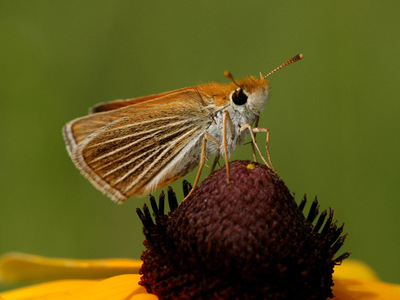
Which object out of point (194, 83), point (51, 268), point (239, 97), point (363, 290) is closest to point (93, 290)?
point (51, 268)

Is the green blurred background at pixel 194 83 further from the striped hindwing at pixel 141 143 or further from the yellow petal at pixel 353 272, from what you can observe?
the striped hindwing at pixel 141 143

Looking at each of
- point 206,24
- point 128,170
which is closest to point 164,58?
point 206,24

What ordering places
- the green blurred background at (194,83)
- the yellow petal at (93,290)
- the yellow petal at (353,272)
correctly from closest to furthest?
the yellow petal at (93,290) < the yellow petal at (353,272) < the green blurred background at (194,83)

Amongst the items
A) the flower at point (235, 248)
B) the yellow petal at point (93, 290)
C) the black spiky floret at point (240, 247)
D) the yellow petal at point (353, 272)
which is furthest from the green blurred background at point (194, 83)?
the black spiky floret at point (240, 247)

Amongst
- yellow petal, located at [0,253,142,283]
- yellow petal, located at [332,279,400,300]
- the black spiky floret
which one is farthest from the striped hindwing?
yellow petal, located at [332,279,400,300]

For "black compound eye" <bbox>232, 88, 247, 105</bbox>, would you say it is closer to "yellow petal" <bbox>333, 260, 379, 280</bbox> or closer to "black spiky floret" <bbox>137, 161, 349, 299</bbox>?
"black spiky floret" <bbox>137, 161, 349, 299</bbox>
